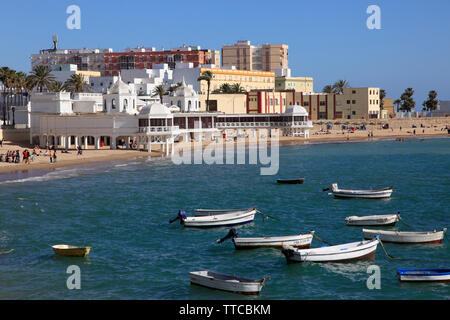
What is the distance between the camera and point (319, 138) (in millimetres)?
154750

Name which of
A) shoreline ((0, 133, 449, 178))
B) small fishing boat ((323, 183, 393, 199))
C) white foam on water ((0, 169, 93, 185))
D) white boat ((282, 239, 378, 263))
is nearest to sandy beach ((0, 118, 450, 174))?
shoreline ((0, 133, 449, 178))

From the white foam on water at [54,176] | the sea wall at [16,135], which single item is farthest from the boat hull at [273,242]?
the sea wall at [16,135]

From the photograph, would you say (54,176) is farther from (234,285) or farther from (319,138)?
(319,138)

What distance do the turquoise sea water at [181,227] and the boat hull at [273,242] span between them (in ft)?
1.63

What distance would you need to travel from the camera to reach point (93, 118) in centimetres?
10500

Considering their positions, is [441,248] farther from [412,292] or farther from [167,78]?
[167,78]

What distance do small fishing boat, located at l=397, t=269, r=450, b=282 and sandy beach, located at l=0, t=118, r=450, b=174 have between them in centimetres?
5737

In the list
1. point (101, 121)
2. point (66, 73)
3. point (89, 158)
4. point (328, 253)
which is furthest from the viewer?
point (66, 73)

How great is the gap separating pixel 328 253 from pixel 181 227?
50.0 ft

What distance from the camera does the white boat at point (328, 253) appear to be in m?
40.7

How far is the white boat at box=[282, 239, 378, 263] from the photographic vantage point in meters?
40.7

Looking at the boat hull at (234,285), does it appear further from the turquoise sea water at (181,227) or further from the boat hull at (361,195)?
the boat hull at (361,195)

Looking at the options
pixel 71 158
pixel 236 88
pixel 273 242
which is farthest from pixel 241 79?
pixel 273 242

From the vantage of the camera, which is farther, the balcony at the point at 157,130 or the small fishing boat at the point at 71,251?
the balcony at the point at 157,130
